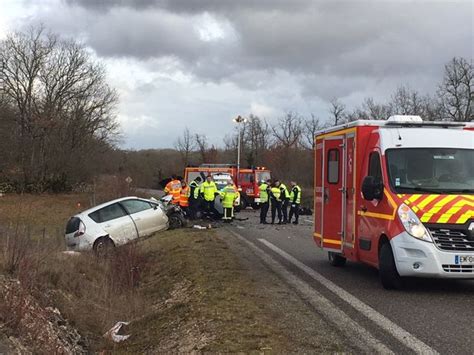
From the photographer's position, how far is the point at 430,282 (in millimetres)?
9172

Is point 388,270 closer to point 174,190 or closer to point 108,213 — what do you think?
point 108,213

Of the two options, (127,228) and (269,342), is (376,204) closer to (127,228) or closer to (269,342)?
(269,342)

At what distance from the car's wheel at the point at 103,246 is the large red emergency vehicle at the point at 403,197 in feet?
18.1

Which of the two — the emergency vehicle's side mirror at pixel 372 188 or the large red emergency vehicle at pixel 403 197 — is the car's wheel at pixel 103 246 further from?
the emergency vehicle's side mirror at pixel 372 188

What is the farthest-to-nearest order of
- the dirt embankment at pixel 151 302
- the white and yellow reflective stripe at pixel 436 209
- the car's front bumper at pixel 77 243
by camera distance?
the car's front bumper at pixel 77 243
the white and yellow reflective stripe at pixel 436 209
the dirt embankment at pixel 151 302

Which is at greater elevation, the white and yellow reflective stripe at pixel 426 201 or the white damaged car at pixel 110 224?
the white and yellow reflective stripe at pixel 426 201

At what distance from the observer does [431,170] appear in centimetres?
868

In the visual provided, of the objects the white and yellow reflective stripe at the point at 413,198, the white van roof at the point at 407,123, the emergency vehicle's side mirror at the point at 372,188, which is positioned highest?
the white van roof at the point at 407,123

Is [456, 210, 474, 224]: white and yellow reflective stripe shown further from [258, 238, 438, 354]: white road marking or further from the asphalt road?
[258, 238, 438, 354]: white road marking

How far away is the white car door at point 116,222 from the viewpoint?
15.6m

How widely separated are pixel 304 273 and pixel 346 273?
2.56 feet

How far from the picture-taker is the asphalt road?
19.1ft

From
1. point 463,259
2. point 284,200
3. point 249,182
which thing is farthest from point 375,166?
point 249,182

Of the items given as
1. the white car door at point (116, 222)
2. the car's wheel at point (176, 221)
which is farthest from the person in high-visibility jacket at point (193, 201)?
the white car door at point (116, 222)
